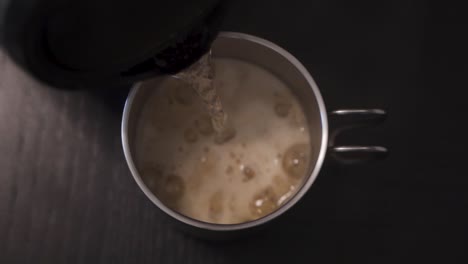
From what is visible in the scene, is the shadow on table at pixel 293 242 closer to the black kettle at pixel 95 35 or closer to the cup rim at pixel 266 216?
the cup rim at pixel 266 216

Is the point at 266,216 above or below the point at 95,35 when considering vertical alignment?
below

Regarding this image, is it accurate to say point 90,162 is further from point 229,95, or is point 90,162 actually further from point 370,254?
point 370,254

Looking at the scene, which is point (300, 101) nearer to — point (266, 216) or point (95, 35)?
point (266, 216)

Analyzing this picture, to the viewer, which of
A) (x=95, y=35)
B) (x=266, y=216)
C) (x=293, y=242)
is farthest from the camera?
(x=293, y=242)

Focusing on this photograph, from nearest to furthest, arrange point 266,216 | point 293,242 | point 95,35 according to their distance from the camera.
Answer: point 95,35, point 266,216, point 293,242

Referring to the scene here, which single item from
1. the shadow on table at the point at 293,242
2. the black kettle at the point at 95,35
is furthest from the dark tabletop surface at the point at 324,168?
the black kettle at the point at 95,35

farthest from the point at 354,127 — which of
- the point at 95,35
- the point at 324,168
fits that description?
the point at 95,35

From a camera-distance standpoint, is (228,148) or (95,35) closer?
(95,35)

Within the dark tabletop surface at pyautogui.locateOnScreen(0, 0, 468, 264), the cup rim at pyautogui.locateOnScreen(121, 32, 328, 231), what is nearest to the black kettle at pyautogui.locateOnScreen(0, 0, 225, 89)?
the cup rim at pyautogui.locateOnScreen(121, 32, 328, 231)
